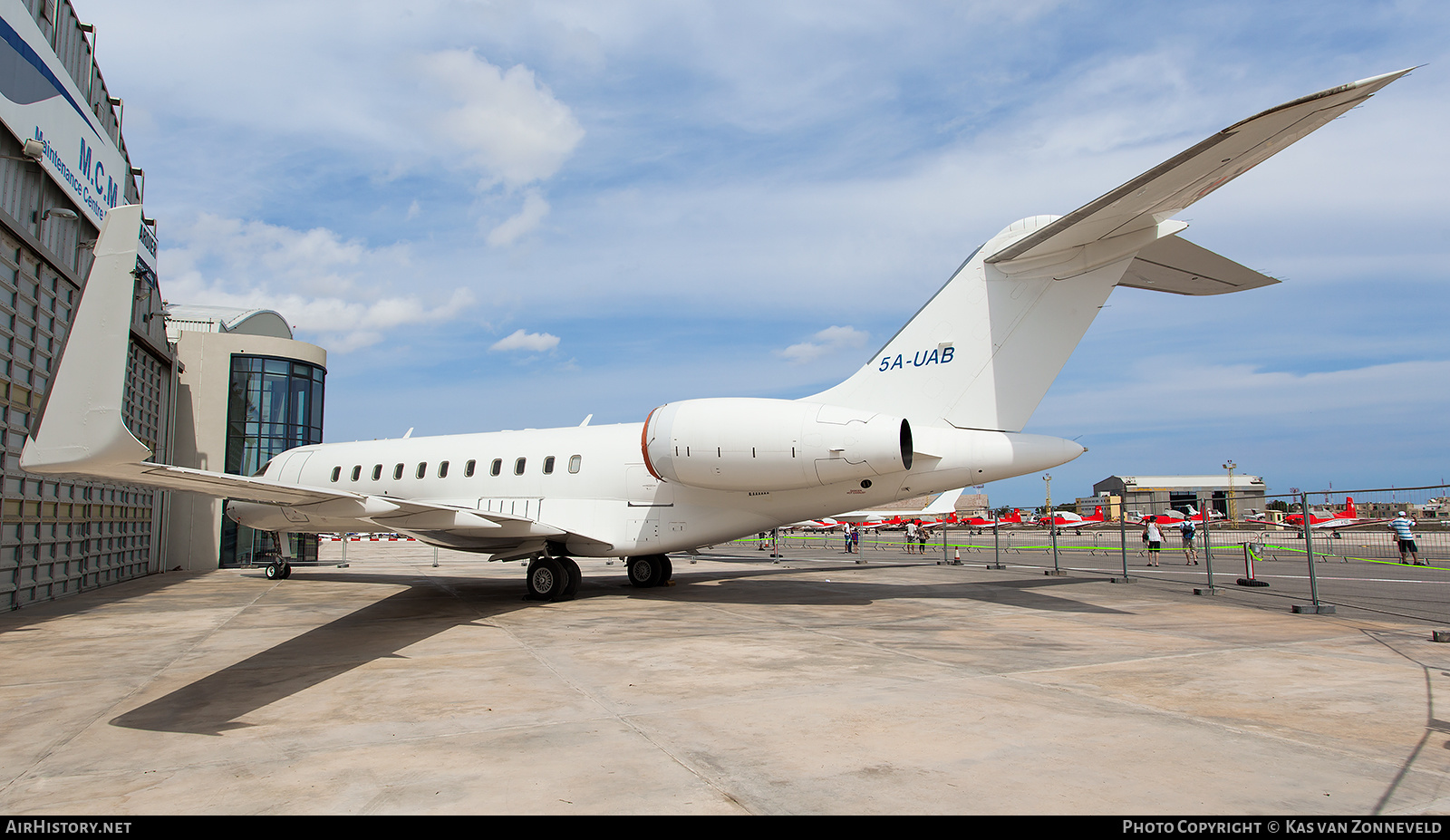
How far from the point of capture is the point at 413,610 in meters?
10.7

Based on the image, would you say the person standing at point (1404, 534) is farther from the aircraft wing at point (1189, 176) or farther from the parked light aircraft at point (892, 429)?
the aircraft wing at point (1189, 176)

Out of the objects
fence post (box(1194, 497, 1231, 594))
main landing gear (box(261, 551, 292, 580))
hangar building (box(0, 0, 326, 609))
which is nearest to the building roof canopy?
hangar building (box(0, 0, 326, 609))

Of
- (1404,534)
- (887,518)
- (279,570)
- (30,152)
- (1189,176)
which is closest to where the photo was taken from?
(1189,176)

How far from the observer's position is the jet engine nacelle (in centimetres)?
948

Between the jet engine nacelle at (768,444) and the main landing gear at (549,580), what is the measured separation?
2.28 m

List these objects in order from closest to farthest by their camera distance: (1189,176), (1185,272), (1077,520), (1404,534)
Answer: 1. (1189,176)
2. (1185,272)
3. (1404,534)
4. (1077,520)

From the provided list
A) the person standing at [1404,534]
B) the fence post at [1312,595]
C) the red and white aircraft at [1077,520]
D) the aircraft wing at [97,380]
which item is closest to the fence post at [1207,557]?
the fence post at [1312,595]

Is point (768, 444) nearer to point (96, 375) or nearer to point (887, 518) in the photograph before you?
point (96, 375)

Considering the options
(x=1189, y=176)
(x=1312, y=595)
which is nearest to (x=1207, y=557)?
(x=1312, y=595)

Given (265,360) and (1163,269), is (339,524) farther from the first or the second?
(1163,269)

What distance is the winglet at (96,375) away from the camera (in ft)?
13.3

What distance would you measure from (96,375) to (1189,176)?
8533 millimetres

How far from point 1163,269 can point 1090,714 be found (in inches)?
262

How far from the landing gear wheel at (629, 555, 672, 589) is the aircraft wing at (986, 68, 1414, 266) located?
7558 millimetres
